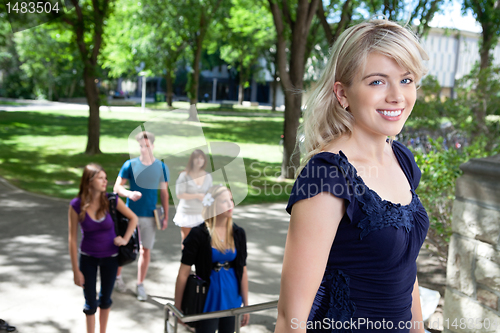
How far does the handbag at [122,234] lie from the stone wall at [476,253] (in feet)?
9.89

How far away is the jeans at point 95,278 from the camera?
Answer: 4.53m

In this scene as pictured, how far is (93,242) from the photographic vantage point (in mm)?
4602

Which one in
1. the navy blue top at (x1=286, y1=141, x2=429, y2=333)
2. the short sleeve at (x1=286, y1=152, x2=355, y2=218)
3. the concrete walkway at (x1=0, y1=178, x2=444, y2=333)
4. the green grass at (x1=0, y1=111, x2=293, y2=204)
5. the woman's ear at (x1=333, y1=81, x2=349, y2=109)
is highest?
the woman's ear at (x1=333, y1=81, x2=349, y2=109)

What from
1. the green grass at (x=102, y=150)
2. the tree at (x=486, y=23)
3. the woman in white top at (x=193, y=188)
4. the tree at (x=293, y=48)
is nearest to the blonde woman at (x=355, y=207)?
the green grass at (x=102, y=150)

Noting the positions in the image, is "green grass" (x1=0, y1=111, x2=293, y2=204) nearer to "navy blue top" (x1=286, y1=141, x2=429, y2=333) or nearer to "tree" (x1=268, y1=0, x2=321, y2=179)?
"navy blue top" (x1=286, y1=141, x2=429, y2=333)

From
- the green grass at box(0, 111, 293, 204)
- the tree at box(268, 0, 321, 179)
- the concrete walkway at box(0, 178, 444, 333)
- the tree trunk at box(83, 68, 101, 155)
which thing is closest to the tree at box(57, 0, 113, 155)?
the tree trunk at box(83, 68, 101, 155)

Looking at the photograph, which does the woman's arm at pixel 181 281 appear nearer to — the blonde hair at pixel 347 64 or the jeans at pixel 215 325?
the jeans at pixel 215 325

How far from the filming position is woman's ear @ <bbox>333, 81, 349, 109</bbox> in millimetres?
1563

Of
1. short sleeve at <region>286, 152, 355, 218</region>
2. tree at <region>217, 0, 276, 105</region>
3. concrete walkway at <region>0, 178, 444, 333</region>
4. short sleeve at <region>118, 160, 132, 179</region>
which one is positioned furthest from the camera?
tree at <region>217, 0, 276, 105</region>

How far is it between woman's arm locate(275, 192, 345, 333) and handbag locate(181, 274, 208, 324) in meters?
2.60

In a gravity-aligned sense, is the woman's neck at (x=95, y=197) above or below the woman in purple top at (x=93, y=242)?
above

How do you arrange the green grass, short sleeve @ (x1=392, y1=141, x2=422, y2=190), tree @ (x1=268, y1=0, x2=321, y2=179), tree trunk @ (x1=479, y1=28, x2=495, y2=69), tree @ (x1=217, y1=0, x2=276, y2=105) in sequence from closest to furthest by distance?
short sleeve @ (x1=392, y1=141, x2=422, y2=190) < the green grass < tree @ (x1=268, y1=0, x2=321, y2=179) < tree trunk @ (x1=479, y1=28, x2=495, y2=69) < tree @ (x1=217, y1=0, x2=276, y2=105)

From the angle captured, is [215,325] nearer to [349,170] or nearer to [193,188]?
[193,188]

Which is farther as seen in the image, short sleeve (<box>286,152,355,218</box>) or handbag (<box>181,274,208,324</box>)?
handbag (<box>181,274,208,324</box>)
